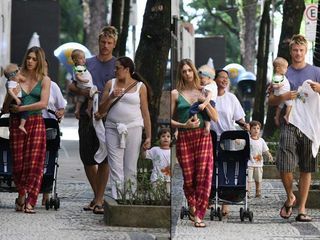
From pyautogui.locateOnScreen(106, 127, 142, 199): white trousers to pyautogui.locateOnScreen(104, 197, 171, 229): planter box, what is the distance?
0.35m

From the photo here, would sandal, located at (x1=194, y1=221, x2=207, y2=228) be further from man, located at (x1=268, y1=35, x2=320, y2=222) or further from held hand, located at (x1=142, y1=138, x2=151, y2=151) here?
man, located at (x1=268, y1=35, x2=320, y2=222)

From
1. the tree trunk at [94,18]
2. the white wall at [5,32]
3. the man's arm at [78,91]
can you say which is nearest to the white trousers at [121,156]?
the man's arm at [78,91]

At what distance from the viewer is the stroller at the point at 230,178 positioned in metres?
12.5

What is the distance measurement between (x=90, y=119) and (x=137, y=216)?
1.58 meters

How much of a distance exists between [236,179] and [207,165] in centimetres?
57

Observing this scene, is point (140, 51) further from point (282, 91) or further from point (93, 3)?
point (93, 3)

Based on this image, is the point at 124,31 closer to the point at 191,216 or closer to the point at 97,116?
the point at 97,116

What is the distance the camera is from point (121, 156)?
12258 millimetres

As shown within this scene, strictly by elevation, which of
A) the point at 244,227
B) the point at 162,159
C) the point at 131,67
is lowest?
the point at 244,227

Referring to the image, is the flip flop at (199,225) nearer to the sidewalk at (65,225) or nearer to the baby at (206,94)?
the sidewalk at (65,225)

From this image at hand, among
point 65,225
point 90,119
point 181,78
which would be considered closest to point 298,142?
point 181,78

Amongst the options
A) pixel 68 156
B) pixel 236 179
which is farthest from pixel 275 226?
pixel 68 156

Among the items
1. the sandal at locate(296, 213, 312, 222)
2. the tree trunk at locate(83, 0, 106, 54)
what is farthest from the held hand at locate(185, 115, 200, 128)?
the tree trunk at locate(83, 0, 106, 54)

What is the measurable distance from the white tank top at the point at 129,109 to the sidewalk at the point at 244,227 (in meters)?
0.70
